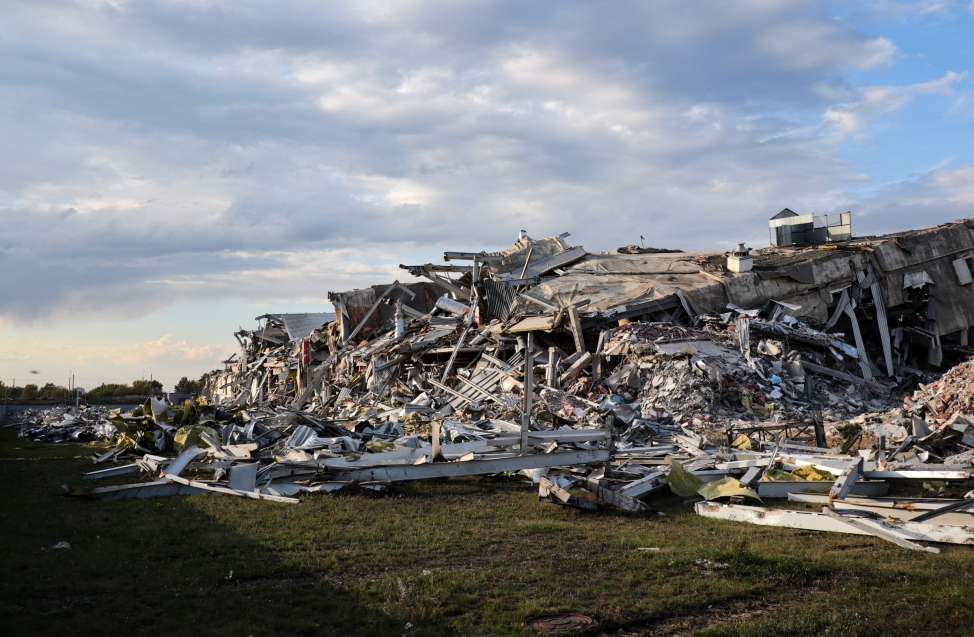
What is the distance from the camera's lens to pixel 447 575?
5566 millimetres

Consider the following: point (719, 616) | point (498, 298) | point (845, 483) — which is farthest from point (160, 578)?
point (498, 298)

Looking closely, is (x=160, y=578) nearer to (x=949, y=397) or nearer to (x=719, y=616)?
(x=719, y=616)

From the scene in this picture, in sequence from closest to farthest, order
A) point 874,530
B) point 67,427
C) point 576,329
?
point 874,530
point 576,329
point 67,427

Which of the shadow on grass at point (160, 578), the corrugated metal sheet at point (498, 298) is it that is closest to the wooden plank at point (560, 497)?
the shadow on grass at point (160, 578)

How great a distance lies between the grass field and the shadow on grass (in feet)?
0.06

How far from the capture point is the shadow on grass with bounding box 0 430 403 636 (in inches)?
182

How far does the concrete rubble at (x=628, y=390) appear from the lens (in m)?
8.90

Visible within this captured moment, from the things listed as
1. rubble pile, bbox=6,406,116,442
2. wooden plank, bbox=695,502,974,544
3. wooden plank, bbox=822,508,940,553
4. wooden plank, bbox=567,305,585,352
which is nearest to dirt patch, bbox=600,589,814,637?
wooden plank, bbox=822,508,940,553

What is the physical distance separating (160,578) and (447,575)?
2070mm

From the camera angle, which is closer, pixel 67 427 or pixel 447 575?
pixel 447 575

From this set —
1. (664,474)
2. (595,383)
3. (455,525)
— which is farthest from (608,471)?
(595,383)

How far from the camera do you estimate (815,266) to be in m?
23.2

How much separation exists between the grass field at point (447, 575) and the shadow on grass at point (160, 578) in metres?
0.02

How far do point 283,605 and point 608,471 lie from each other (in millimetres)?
5408
